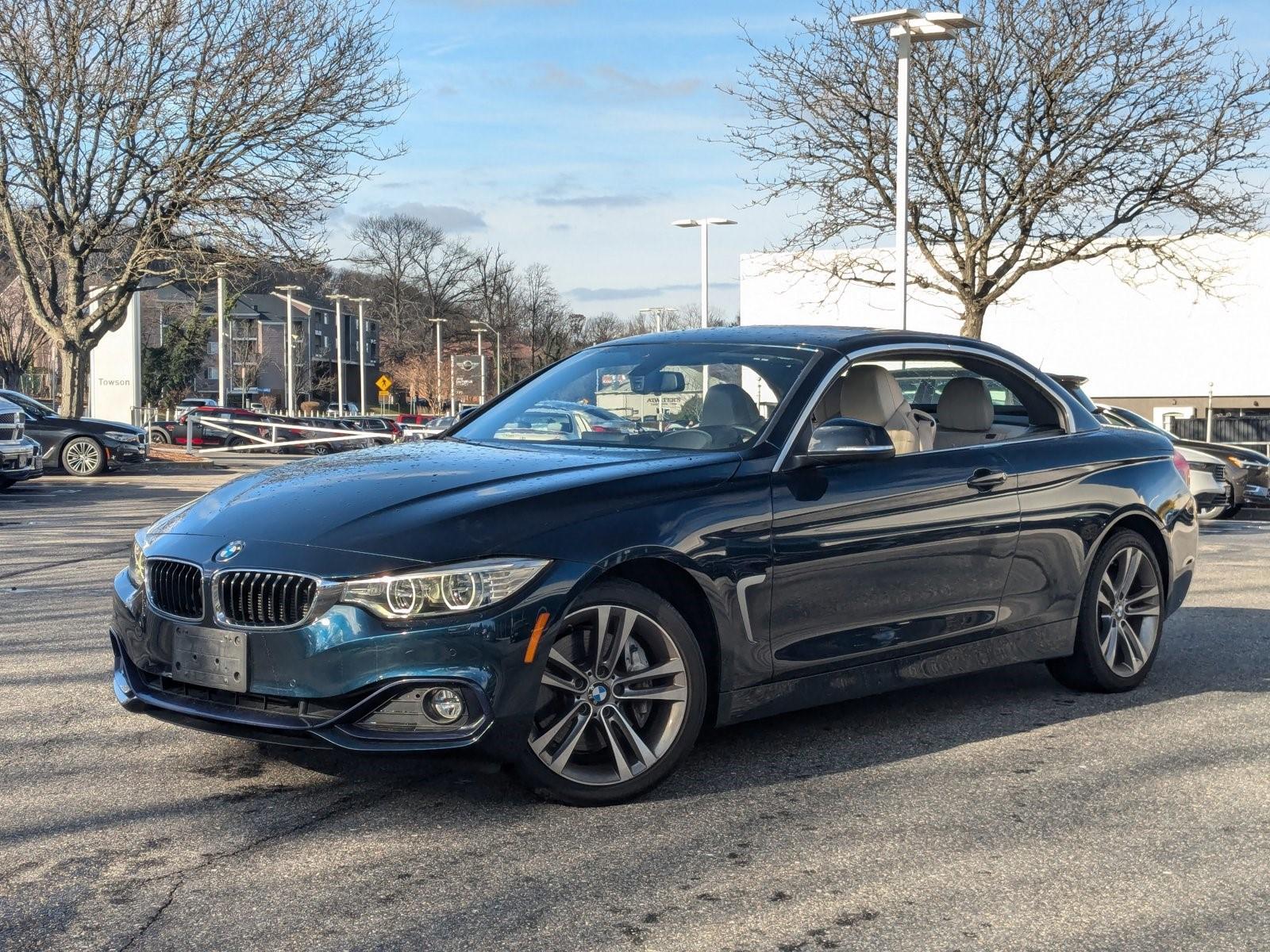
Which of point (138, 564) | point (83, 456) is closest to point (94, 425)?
point (83, 456)

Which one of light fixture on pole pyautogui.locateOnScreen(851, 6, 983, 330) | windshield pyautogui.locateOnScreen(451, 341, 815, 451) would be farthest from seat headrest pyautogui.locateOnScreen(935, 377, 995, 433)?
light fixture on pole pyautogui.locateOnScreen(851, 6, 983, 330)

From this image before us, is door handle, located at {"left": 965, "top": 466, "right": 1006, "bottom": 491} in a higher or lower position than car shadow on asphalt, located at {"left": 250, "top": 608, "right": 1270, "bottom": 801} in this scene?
higher

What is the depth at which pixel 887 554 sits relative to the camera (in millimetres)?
5250

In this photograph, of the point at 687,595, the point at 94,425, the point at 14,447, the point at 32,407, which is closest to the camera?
the point at 687,595

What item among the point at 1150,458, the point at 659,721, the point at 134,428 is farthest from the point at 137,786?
the point at 134,428

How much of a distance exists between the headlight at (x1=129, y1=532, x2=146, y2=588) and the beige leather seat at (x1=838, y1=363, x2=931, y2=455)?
8.86 feet

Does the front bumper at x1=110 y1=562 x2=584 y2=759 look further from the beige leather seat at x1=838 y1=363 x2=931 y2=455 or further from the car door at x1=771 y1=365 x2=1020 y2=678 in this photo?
the beige leather seat at x1=838 y1=363 x2=931 y2=455

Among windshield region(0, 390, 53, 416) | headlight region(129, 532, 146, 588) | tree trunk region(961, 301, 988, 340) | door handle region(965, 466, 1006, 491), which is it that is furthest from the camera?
tree trunk region(961, 301, 988, 340)

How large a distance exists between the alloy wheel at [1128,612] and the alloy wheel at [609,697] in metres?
2.55

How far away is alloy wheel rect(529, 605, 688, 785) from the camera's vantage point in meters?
4.40

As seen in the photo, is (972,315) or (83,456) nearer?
(83,456)

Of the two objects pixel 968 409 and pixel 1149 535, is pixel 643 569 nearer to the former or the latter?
pixel 968 409

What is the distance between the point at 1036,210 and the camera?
997 inches

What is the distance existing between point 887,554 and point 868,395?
2.88 feet
